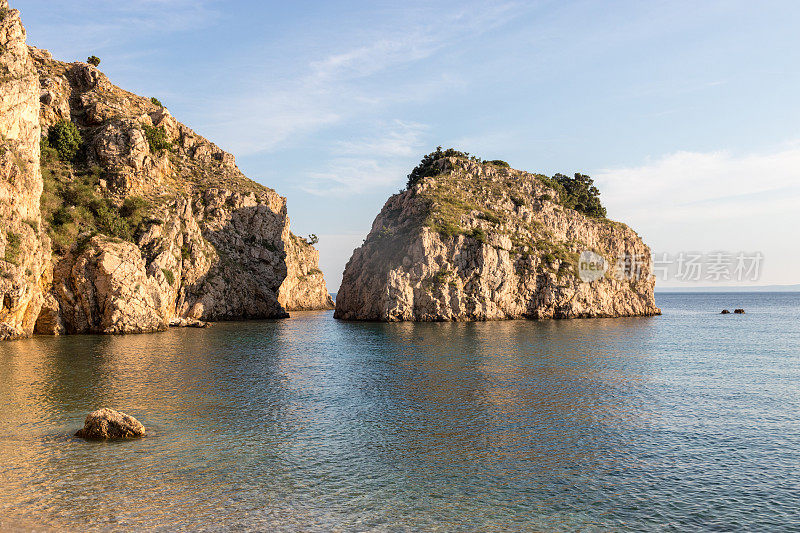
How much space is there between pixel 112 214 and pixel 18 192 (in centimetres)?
1874

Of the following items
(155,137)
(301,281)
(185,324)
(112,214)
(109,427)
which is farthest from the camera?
(301,281)

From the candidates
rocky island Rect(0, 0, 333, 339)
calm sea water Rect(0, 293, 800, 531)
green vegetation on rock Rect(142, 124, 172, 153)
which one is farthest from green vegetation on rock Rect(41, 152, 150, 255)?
calm sea water Rect(0, 293, 800, 531)

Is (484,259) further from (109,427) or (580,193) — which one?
(109,427)

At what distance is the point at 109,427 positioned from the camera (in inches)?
1086

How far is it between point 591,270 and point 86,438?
13056cm

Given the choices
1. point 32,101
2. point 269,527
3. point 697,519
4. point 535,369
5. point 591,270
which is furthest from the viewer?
point 591,270

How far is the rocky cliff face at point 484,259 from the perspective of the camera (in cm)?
11381

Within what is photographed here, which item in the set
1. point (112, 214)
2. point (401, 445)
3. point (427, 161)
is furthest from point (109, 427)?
point (427, 161)

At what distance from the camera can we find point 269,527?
714 inches

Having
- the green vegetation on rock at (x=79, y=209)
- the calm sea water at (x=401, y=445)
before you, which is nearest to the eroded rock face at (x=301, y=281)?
the green vegetation on rock at (x=79, y=209)

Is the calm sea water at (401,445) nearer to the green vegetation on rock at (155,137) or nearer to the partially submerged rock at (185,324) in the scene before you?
the partially submerged rock at (185,324)

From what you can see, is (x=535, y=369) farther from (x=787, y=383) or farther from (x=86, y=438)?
(x=86, y=438)

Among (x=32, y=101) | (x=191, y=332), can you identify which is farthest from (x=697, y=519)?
(x=32, y=101)

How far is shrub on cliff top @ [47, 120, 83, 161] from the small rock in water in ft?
287
